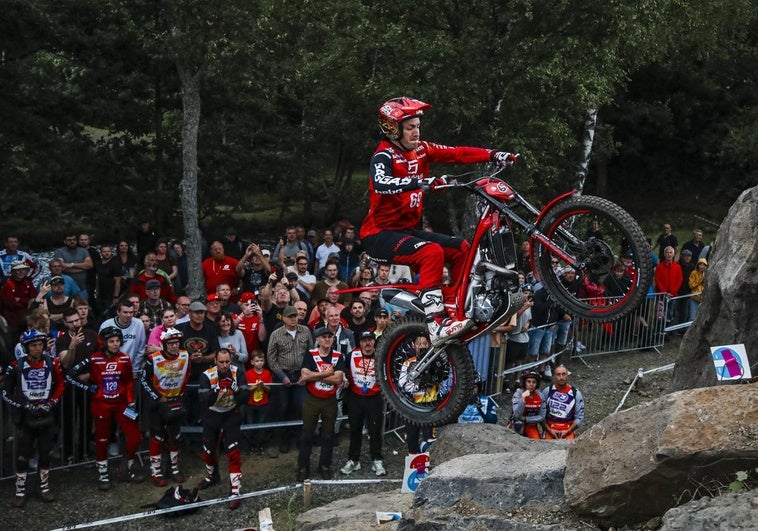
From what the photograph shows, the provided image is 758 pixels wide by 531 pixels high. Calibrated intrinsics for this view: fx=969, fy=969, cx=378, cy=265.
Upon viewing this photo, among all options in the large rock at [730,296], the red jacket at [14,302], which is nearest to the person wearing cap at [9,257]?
the red jacket at [14,302]

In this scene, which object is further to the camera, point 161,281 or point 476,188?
point 161,281

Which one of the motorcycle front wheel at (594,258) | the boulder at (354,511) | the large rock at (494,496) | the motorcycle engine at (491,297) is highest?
the motorcycle front wheel at (594,258)

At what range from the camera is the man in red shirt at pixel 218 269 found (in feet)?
52.2

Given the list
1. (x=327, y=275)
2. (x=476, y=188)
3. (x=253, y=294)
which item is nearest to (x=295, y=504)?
(x=253, y=294)

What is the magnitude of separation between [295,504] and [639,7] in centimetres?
1312

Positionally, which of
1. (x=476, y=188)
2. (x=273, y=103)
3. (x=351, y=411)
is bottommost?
(x=351, y=411)

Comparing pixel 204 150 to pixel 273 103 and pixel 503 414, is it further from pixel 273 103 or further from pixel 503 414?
pixel 503 414

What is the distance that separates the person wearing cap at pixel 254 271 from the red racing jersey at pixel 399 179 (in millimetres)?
7066

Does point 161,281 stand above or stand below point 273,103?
below

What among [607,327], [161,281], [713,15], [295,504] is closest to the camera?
[295,504]

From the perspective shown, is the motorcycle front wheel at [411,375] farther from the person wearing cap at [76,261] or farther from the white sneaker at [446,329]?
the person wearing cap at [76,261]

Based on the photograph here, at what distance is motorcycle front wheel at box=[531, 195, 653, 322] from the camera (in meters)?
7.73

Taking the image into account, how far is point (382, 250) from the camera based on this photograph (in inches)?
341

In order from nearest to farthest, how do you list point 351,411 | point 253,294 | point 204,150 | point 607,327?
point 351,411
point 253,294
point 607,327
point 204,150
